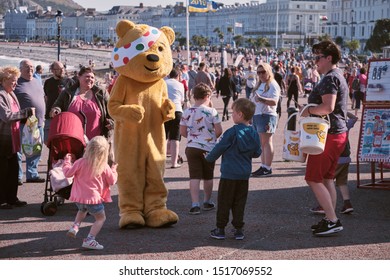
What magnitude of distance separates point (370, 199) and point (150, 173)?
9.12 feet

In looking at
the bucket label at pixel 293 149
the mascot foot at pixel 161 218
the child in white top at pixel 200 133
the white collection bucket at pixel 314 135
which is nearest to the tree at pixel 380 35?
the child in white top at pixel 200 133

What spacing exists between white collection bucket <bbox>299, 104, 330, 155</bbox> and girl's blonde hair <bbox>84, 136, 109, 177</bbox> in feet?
5.47

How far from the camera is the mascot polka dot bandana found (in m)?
7.86

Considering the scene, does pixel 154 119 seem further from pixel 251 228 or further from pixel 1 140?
pixel 1 140

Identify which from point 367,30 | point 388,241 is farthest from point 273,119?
point 367,30

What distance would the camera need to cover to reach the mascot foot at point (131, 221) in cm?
768

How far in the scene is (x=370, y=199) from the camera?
9375mm

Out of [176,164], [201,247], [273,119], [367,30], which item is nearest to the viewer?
[201,247]

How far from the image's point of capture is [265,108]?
11.1 meters

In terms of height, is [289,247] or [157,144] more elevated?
[157,144]

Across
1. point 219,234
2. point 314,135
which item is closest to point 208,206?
point 219,234

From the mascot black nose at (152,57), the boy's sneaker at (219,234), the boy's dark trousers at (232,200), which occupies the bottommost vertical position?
the boy's sneaker at (219,234)

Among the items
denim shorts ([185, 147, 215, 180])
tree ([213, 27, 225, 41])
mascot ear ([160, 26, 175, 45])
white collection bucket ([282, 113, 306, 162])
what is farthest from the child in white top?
tree ([213, 27, 225, 41])

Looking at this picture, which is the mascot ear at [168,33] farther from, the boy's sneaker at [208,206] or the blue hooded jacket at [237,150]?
the boy's sneaker at [208,206]
